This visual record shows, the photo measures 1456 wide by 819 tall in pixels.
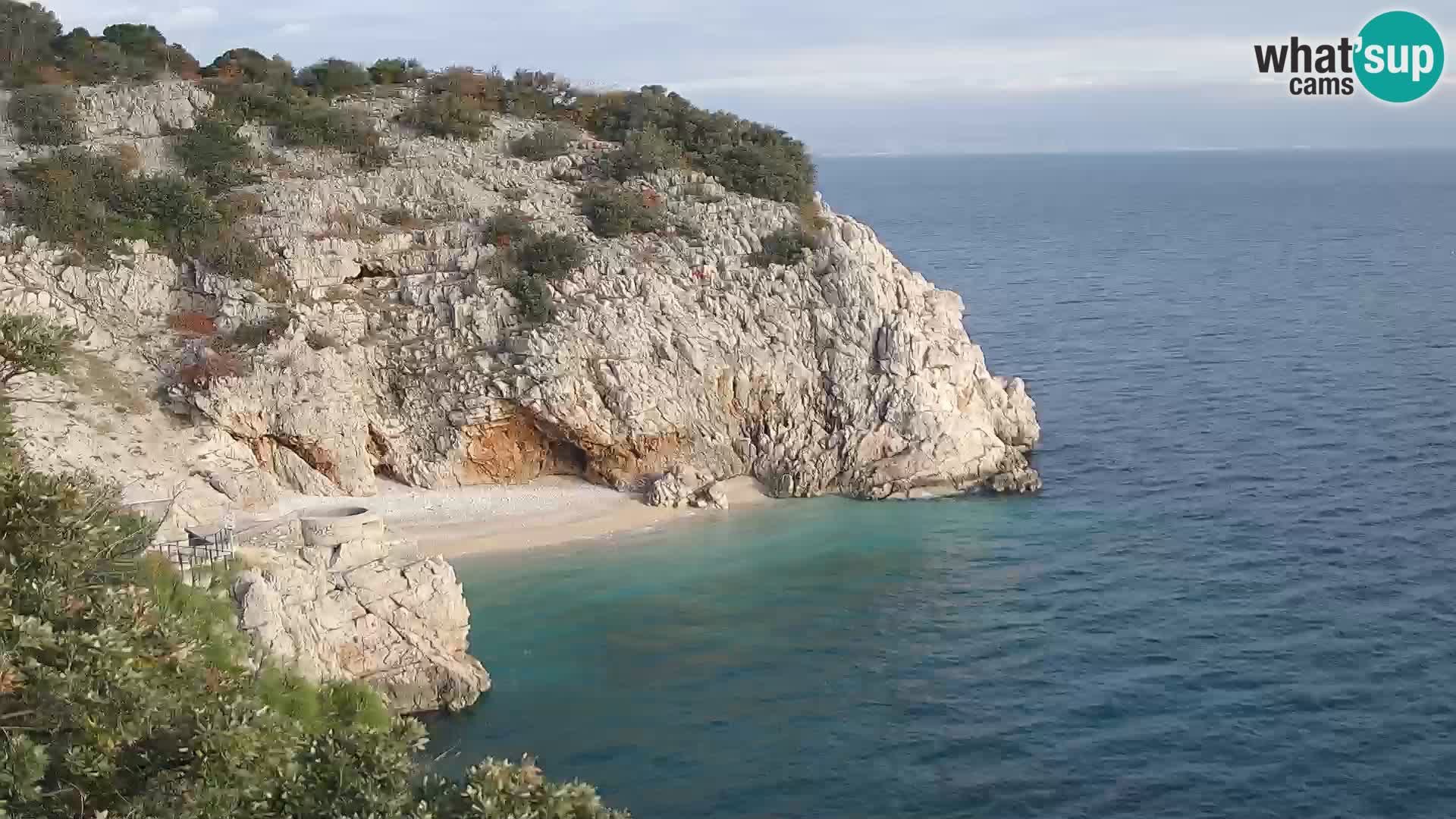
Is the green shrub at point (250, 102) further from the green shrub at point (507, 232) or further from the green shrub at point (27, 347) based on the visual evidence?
the green shrub at point (27, 347)

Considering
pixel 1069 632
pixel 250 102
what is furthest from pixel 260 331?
pixel 1069 632

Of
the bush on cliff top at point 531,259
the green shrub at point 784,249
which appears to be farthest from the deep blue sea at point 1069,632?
the green shrub at point 784,249

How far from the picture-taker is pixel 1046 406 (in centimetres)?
5044

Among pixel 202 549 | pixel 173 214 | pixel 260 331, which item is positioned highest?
pixel 173 214

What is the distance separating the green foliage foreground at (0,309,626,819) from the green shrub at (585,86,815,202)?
36520 mm

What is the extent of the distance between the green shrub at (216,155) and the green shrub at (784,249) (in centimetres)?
1664

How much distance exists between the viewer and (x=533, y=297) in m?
40.1

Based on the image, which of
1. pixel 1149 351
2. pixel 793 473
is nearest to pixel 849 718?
pixel 793 473

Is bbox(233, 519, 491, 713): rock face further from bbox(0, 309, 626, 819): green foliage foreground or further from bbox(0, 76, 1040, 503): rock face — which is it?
bbox(0, 309, 626, 819): green foliage foreground

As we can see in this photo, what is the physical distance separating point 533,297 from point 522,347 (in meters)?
1.79

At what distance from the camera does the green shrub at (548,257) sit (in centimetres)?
4116

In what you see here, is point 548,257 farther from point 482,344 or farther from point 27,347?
point 27,347

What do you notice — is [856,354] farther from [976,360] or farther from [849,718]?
[849,718]

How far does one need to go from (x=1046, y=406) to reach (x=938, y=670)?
81.6ft
